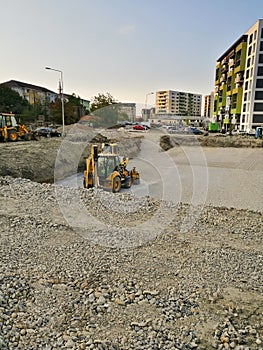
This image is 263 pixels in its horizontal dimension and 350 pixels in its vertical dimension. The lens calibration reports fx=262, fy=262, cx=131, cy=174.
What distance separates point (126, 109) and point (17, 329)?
27.4 metres

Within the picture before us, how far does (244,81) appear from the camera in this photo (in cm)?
3878

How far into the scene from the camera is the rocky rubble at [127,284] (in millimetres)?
2674

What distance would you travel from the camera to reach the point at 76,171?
50.3 feet

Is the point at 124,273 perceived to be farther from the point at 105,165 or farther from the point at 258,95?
the point at 258,95

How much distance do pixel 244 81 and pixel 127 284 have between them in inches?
1653

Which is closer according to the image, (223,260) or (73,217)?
(223,260)

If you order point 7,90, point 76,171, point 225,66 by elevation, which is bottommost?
point 76,171

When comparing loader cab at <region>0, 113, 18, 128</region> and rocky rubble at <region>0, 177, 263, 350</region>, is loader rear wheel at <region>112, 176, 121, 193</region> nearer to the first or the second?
rocky rubble at <region>0, 177, 263, 350</region>

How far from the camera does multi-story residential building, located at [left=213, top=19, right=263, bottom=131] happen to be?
35.1 meters

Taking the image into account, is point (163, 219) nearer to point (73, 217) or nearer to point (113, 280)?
point (73, 217)

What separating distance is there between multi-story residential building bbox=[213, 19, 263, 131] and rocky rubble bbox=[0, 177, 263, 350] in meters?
34.8

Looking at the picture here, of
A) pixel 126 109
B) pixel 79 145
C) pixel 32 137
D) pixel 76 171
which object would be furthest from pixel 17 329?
pixel 126 109

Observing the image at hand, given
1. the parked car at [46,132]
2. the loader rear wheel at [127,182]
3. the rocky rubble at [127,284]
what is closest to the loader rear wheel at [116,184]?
the loader rear wheel at [127,182]

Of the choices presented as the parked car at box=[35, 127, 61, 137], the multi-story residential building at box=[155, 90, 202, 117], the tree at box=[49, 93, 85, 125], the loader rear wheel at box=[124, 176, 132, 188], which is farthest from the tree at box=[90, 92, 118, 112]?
the multi-story residential building at box=[155, 90, 202, 117]
